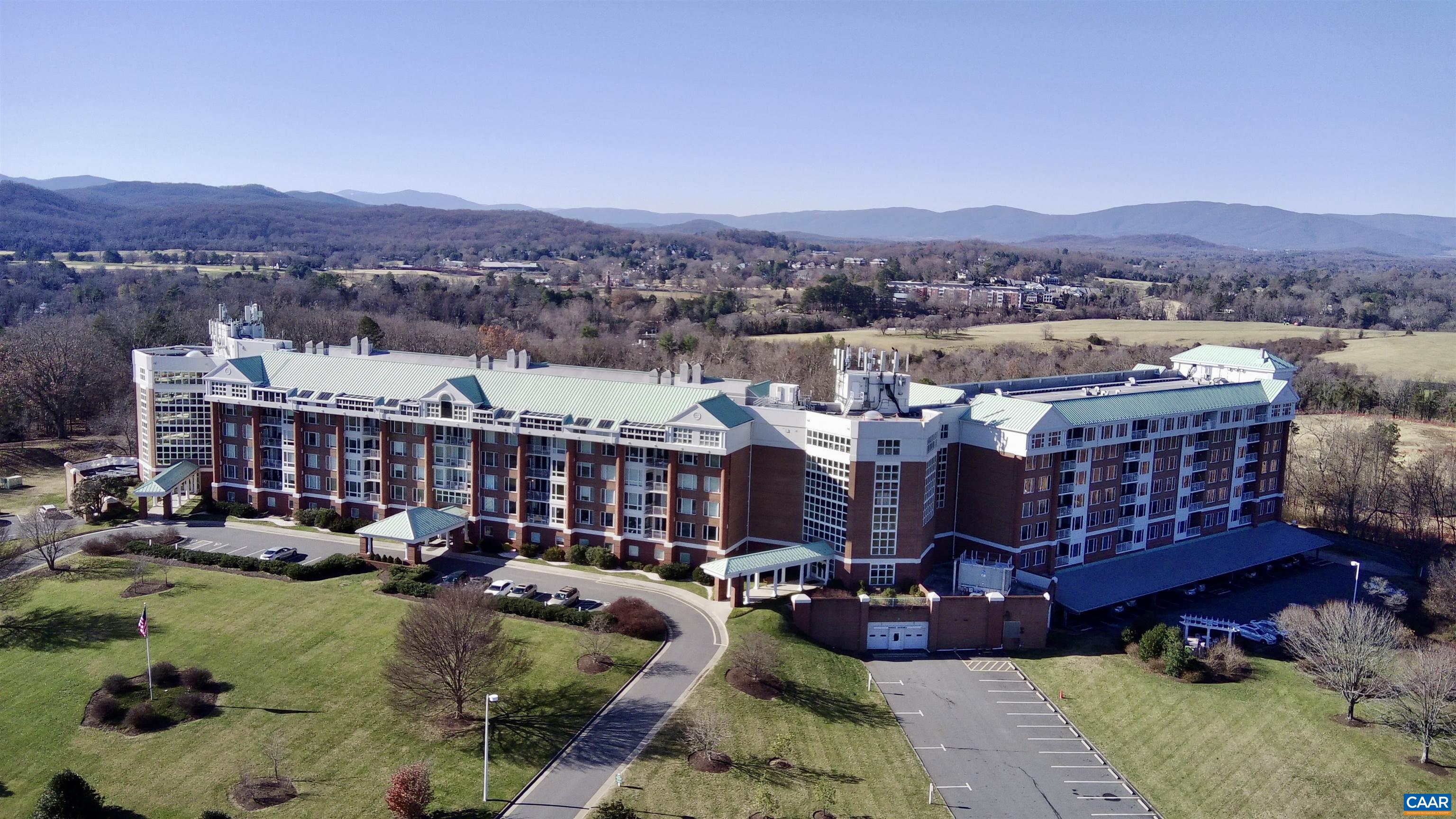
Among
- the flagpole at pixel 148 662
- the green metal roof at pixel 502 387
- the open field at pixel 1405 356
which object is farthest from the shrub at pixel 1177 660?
the open field at pixel 1405 356

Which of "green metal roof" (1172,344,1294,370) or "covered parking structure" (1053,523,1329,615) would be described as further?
"green metal roof" (1172,344,1294,370)

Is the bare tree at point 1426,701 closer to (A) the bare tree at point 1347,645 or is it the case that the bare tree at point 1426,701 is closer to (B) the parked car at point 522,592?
(A) the bare tree at point 1347,645

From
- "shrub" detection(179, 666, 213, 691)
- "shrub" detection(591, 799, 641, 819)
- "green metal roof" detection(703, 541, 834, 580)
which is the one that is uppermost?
"green metal roof" detection(703, 541, 834, 580)

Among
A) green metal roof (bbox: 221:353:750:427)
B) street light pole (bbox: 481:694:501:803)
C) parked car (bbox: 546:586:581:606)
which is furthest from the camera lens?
green metal roof (bbox: 221:353:750:427)

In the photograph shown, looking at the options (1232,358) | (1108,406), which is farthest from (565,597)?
(1232,358)

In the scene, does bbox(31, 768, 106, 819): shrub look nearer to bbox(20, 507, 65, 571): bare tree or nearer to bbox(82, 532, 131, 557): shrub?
bbox(20, 507, 65, 571): bare tree

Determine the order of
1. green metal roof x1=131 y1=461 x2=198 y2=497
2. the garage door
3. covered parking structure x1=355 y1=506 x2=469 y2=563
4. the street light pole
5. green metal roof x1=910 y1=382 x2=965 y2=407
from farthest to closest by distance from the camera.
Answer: green metal roof x1=131 y1=461 x2=198 y2=497
green metal roof x1=910 y1=382 x2=965 y2=407
covered parking structure x1=355 y1=506 x2=469 y2=563
the garage door
the street light pole

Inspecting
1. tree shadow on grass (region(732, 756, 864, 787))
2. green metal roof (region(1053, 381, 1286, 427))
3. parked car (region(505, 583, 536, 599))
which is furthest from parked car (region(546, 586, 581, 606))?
green metal roof (region(1053, 381, 1286, 427))

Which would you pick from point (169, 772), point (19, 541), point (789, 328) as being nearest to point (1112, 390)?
point (169, 772)
